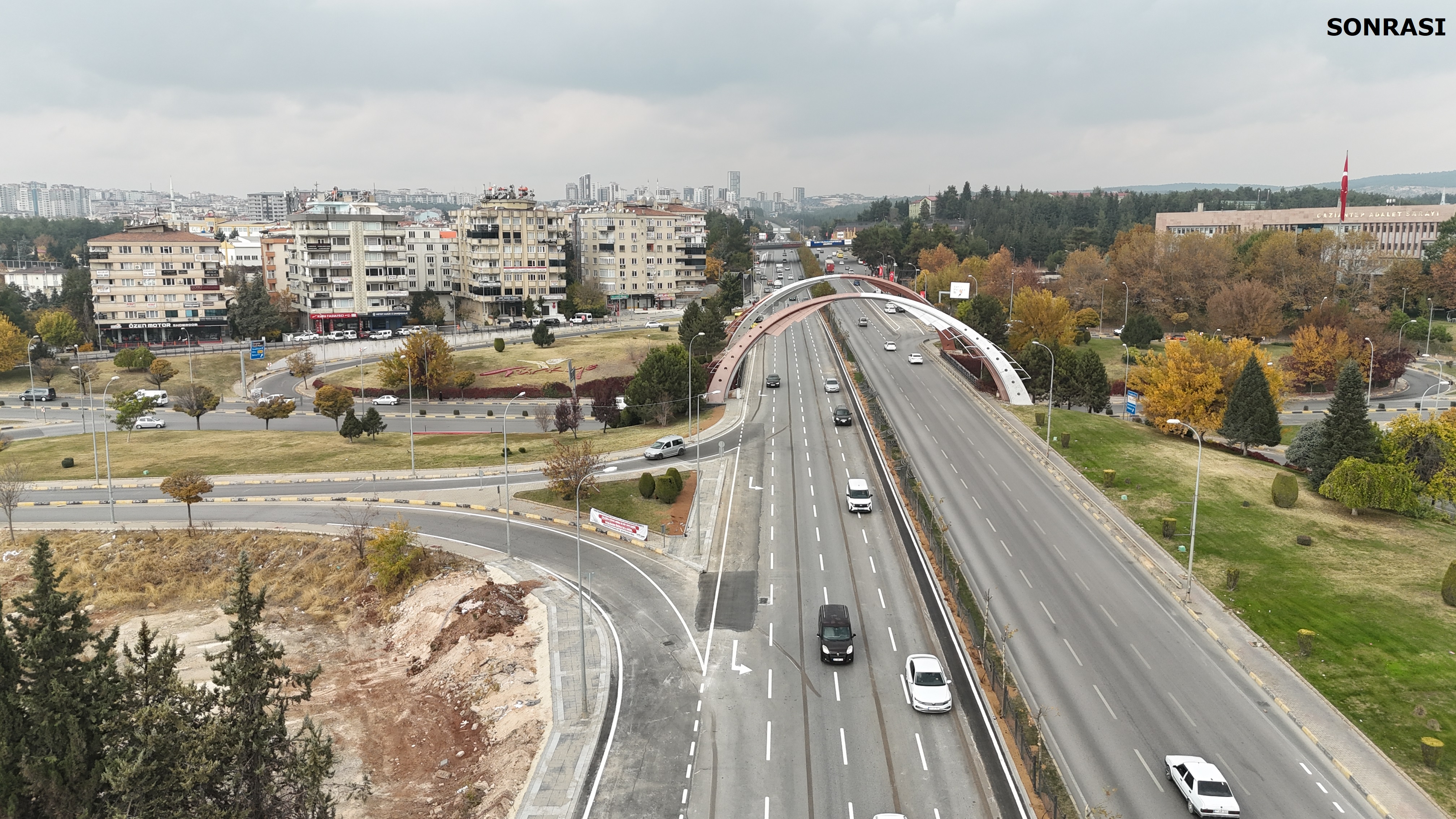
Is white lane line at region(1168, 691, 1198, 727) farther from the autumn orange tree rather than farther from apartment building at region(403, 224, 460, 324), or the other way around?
apartment building at region(403, 224, 460, 324)

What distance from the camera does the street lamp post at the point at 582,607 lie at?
33.1 meters

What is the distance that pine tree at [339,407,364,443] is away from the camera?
2901 inches

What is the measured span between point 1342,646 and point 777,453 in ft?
122

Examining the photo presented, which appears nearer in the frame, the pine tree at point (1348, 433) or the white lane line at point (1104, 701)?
the white lane line at point (1104, 701)

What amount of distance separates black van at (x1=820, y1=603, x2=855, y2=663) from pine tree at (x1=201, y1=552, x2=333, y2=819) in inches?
708

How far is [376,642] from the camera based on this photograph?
148 ft

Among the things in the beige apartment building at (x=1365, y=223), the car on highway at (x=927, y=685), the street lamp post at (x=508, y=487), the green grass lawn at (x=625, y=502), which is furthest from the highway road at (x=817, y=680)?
the beige apartment building at (x=1365, y=223)

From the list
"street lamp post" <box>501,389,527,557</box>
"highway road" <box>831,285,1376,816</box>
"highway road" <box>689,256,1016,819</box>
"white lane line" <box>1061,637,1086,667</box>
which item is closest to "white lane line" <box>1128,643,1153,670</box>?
"highway road" <box>831,285,1376,816</box>

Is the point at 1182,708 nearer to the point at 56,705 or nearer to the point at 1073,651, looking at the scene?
the point at 1073,651

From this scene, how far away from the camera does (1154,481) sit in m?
58.4

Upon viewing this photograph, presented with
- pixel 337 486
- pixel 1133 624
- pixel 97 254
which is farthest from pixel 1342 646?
pixel 97 254

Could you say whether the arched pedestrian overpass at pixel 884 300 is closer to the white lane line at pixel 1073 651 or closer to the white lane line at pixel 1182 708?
the white lane line at pixel 1073 651

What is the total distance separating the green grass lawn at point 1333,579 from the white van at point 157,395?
84.8 m

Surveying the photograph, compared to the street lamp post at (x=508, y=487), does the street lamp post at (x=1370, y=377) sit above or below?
above
